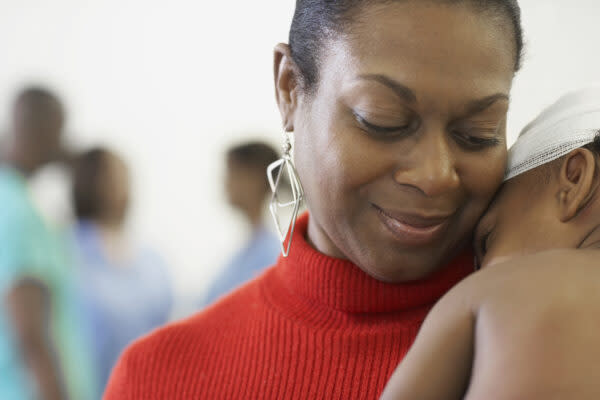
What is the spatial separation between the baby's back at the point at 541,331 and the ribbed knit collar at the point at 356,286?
30 centimetres

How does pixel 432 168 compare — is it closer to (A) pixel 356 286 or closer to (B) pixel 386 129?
(B) pixel 386 129

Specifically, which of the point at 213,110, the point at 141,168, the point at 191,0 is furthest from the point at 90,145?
the point at 191,0

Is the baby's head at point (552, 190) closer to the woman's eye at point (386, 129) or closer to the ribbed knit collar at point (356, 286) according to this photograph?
the ribbed knit collar at point (356, 286)

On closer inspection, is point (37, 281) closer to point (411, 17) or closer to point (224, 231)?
point (224, 231)

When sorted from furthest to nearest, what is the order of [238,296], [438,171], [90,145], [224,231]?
[224,231]
[90,145]
[238,296]
[438,171]

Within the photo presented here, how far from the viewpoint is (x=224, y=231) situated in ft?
11.1

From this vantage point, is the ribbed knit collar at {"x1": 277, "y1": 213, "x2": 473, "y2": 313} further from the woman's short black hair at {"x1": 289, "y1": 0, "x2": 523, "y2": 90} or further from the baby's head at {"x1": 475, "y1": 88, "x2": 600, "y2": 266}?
the woman's short black hair at {"x1": 289, "y1": 0, "x2": 523, "y2": 90}

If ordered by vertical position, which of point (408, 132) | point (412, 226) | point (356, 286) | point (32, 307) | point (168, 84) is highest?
point (408, 132)

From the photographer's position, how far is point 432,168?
2.84ft

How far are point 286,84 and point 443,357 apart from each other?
51 centimetres

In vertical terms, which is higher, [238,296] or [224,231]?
[238,296]

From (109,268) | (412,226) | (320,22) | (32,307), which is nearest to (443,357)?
(412,226)

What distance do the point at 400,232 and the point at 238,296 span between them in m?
0.37

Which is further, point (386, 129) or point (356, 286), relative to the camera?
point (356, 286)
